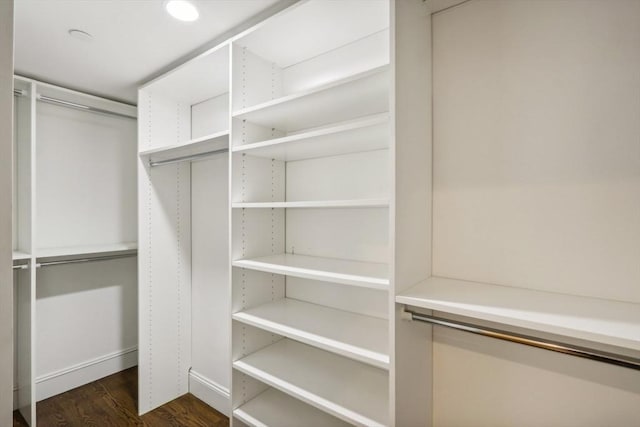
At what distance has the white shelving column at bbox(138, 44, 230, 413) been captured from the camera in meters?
2.16

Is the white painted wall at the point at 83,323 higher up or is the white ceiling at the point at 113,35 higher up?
the white ceiling at the point at 113,35

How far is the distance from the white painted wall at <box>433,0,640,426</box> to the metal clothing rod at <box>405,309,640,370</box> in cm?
18

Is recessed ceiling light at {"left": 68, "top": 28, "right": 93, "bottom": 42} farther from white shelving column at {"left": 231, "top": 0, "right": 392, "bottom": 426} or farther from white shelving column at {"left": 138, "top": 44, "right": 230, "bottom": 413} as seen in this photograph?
white shelving column at {"left": 231, "top": 0, "right": 392, "bottom": 426}

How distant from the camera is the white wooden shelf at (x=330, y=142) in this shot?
110 centimetres

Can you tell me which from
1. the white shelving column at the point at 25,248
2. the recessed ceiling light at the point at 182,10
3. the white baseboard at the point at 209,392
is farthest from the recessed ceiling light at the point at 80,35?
the white baseboard at the point at 209,392

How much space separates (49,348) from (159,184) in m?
1.59

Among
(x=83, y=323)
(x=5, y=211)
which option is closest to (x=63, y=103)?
(x=83, y=323)

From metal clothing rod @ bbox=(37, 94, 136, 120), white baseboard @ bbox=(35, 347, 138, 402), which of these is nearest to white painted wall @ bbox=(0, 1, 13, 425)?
metal clothing rod @ bbox=(37, 94, 136, 120)

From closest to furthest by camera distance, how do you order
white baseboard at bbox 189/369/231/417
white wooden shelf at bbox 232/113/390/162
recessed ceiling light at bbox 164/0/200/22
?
1. white wooden shelf at bbox 232/113/390/162
2. recessed ceiling light at bbox 164/0/200/22
3. white baseboard at bbox 189/369/231/417

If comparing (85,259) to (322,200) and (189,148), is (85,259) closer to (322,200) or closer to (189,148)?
(189,148)

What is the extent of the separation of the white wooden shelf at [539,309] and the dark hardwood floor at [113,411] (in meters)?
1.89

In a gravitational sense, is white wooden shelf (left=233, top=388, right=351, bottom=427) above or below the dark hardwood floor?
above

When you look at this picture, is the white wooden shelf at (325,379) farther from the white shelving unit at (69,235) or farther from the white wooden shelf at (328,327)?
the white shelving unit at (69,235)

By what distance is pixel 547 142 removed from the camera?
3.46 feet
